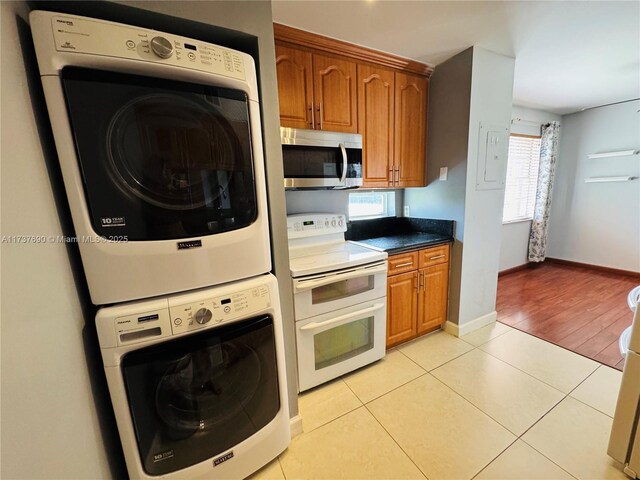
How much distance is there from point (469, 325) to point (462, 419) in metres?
1.06

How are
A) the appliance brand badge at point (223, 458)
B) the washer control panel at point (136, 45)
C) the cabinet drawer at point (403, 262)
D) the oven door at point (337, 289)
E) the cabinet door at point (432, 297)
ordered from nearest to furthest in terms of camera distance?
1. the washer control panel at point (136, 45)
2. the appliance brand badge at point (223, 458)
3. the oven door at point (337, 289)
4. the cabinet drawer at point (403, 262)
5. the cabinet door at point (432, 297)

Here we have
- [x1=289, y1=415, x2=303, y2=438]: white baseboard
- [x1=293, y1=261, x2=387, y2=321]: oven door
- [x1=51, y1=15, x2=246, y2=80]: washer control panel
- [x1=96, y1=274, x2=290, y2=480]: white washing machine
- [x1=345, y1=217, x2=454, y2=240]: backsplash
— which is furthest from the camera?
[x1=345, y1=217, x2=454, y2=240]: backsplash

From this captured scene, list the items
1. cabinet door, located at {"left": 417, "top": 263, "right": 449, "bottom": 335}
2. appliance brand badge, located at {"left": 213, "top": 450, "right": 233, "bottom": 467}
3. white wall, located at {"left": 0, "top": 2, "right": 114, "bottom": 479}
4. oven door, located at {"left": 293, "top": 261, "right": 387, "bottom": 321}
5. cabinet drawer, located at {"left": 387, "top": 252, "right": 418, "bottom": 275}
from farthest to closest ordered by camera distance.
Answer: cabinet door, located at {"left": 417, "top": 263, "right": 449, "bottom": 335}
cabinet drawer, located at {"left": 387, "top": 252, "right": 418, "bottom": 275}
oven door, located at {"left": 293, "top": 261, "right": 387, "bottom": 321}
appliance brand badge, located at {"left": 213, "top": 450, "right": 233, "bottom": 467}
white wall, located at {"left": 0, "top": 2, "right": 114, "bottom": 479}

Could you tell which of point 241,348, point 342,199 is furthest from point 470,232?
point 241,348

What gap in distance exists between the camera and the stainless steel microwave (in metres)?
1.62

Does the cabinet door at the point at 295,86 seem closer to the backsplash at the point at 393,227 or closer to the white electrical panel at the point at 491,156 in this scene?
the backsplash at the point at 393,227

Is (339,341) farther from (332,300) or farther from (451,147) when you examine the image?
(451,147)

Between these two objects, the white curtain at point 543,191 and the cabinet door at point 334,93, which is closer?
the cabinet door at point 334,93

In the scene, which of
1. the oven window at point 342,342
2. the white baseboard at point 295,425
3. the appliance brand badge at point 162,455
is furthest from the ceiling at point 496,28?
the white baseboard at point 295,425

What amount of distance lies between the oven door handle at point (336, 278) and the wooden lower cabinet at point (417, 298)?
0.77 ft

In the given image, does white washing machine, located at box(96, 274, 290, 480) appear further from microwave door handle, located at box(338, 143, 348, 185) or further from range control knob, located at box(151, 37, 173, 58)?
microwave door handle, located at box(338, 143, 348, 185)

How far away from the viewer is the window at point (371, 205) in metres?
2.45

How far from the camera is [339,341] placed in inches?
70.2

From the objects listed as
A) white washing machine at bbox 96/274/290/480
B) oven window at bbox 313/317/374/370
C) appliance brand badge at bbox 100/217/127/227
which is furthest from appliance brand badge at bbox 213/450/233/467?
appliance brand badge at bbox 100/217/127/227
